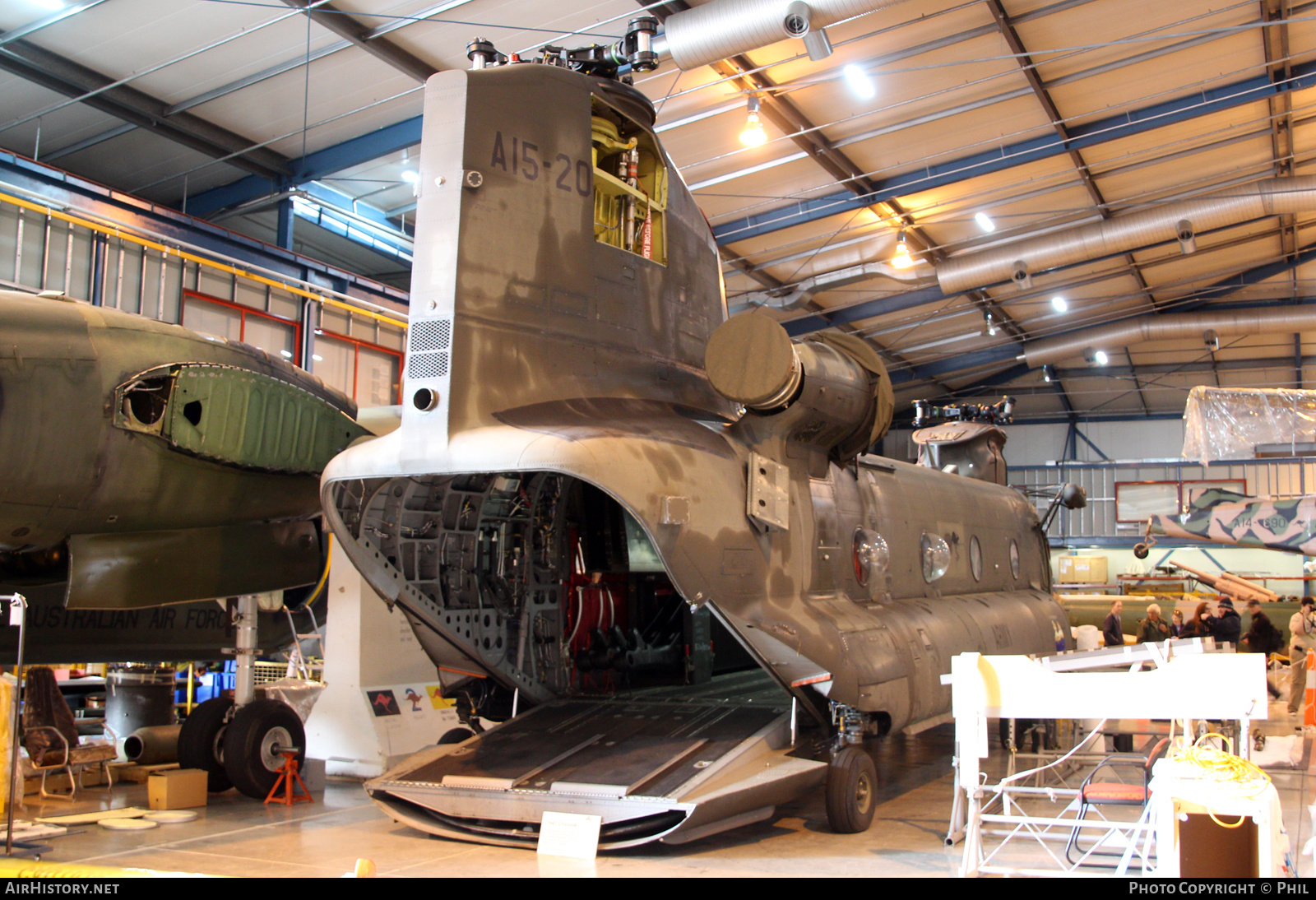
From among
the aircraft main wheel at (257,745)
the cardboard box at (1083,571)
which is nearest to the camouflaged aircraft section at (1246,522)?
the cardboard box at (1083,571)

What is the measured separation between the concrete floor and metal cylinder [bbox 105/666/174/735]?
2.94m

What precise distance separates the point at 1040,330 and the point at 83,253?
2428 cm

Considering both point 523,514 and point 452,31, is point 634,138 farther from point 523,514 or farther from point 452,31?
point 452,31

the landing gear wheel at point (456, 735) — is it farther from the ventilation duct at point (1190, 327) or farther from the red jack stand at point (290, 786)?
the ventilation duct at point (1190, 327)

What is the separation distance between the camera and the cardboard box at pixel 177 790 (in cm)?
739

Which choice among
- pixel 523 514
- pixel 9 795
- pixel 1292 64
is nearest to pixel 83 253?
pixel 523 514

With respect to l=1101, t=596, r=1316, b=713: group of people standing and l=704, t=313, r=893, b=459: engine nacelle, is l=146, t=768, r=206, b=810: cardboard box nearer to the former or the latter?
l=704, t=313, r=893, b=459: engine nacelle

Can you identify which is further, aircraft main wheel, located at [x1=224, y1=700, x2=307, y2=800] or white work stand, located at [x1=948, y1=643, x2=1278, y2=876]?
aircraft main wheel, located at [x1=224, y1=700, x2=307, y2=800]

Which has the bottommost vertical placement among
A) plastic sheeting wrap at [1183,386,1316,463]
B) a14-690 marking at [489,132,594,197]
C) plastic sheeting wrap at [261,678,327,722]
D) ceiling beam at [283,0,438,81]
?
plastic sheeting wrap at [261,678,327,722]

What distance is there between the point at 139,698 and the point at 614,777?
275 inches

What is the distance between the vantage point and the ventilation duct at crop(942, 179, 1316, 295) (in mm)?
19344

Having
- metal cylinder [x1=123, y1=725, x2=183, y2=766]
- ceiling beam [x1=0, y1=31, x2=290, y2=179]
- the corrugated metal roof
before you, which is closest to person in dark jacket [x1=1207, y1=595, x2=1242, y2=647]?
the corrugated metal roof

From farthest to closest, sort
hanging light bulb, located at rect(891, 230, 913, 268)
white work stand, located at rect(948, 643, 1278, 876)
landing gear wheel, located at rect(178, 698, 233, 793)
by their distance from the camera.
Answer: hanging light bulb, located at rect(891, 230, 913, 268), landing gear wheel, located at rect(178, 698, 233, 793), white work stand, located at rect(948, 643, 1278, 876)

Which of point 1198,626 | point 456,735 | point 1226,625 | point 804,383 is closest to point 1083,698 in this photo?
point 804,383
